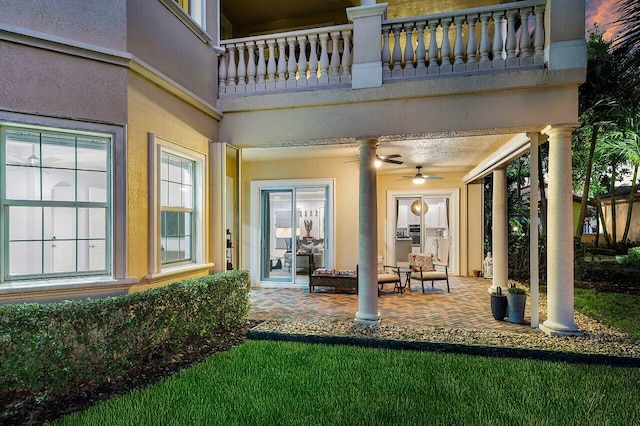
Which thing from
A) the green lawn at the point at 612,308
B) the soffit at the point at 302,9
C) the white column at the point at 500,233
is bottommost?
the green lawn at the point at 612,308

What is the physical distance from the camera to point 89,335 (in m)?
3.40

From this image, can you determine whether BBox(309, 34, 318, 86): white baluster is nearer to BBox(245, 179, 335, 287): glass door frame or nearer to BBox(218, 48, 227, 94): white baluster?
BBox(218, 48, 227, 94): white baluster

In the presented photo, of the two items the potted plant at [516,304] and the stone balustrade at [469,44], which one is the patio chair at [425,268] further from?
the stone balustrade at [469,44]

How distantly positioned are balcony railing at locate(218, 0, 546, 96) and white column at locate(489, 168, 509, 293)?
3.18 m

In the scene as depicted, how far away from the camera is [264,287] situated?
873 centimetres

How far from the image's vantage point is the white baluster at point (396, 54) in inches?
207

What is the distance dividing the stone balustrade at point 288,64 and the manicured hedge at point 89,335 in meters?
3.43

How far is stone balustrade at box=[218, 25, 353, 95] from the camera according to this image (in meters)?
5.48

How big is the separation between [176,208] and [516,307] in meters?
5.37

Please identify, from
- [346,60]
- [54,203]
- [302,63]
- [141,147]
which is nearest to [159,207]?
[141,147]

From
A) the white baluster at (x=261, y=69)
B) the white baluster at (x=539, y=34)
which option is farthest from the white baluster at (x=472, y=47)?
the white baluster at (x=261, y=69)

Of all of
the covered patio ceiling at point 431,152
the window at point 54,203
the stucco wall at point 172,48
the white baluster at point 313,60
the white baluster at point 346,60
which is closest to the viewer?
the window at point 54,203

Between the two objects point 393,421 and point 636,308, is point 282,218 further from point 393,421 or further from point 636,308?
point 636,308

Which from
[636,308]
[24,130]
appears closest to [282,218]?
Result: [24,130]
